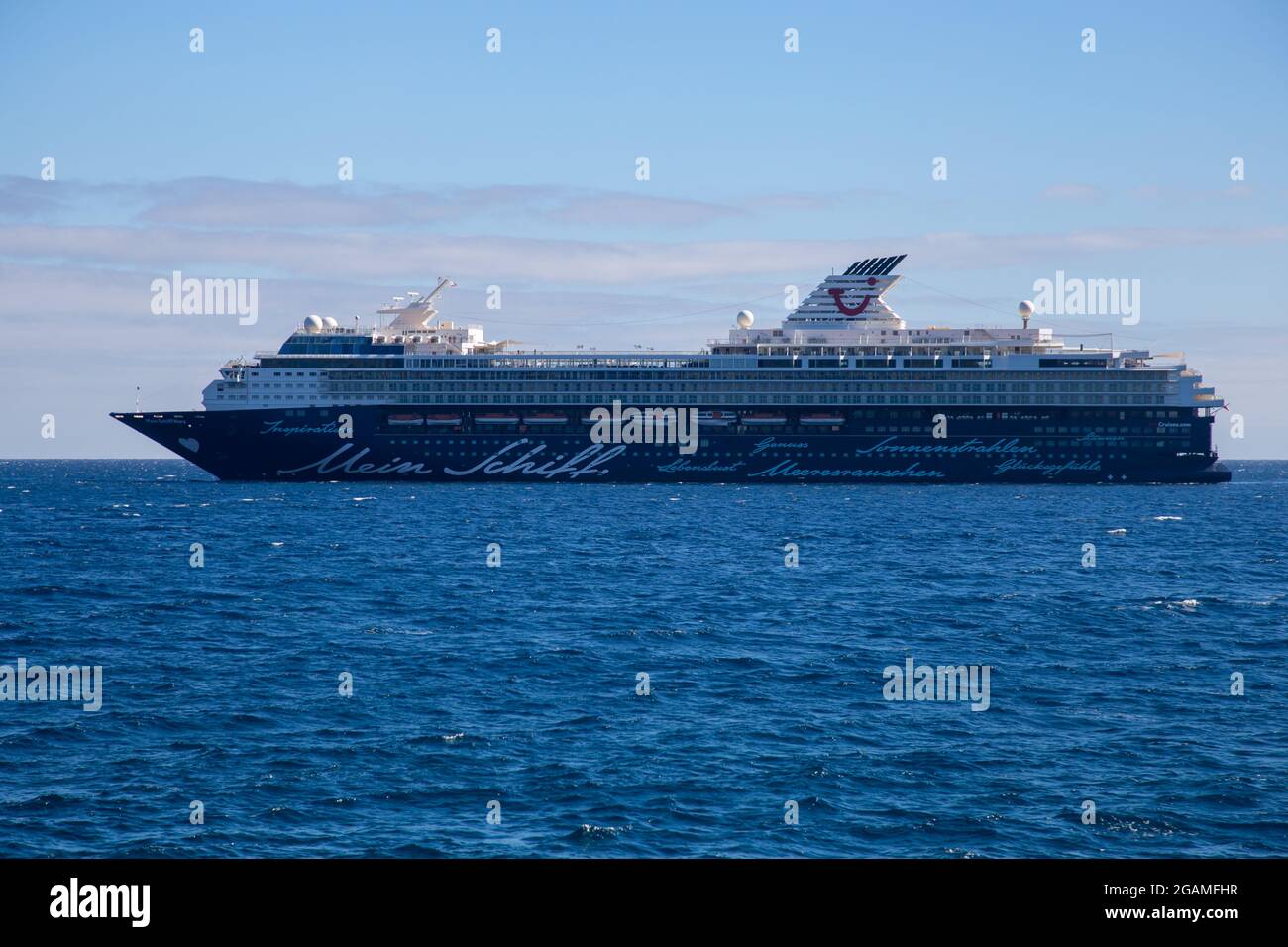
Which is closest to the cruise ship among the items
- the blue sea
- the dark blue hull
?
the dark blue hull

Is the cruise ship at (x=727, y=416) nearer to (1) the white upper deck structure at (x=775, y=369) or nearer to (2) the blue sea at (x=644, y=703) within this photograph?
(1) the white upper deck structure at (x=775, y=369)

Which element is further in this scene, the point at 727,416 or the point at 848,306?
the point at 848,306

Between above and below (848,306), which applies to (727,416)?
below

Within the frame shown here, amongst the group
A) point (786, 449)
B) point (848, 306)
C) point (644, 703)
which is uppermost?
point (848, 306)

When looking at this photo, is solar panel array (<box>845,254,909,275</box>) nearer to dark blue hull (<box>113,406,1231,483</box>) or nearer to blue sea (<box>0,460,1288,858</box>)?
dark blue hull (<box>113,406,1231,483</box>)

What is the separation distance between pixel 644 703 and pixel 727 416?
301 feet

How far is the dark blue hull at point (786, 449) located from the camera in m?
115

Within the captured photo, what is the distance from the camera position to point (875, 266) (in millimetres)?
126625

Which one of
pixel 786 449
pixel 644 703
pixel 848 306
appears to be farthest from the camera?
pixel 848 306

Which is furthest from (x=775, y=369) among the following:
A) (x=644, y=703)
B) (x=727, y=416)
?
(x=644, y=703)

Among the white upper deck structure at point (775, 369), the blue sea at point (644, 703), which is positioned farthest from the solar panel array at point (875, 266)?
the blue sea at point (644, 703)

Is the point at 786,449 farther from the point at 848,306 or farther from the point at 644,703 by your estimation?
the point at 644,703

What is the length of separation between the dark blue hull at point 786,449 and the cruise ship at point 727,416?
0.13 meters
